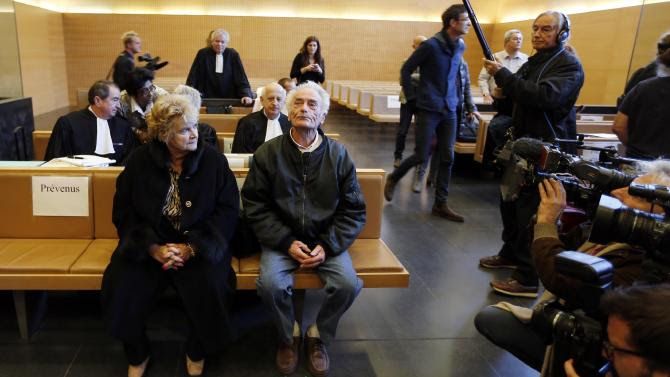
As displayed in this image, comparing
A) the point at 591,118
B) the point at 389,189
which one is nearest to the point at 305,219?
the point at 389,189

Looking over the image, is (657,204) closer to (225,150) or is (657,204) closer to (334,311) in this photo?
(334,311)

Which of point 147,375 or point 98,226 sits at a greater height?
point 98,226

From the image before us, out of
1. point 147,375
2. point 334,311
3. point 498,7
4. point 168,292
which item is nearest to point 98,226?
point 168,292

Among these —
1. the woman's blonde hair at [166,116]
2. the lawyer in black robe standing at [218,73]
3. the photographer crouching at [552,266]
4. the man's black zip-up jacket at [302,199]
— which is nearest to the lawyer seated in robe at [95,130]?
the woman's blonde hair at [166,116]

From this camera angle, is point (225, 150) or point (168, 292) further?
point (225, 150)

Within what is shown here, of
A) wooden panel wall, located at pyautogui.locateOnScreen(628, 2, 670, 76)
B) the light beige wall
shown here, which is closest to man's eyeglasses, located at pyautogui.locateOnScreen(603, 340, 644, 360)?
the light beige wall

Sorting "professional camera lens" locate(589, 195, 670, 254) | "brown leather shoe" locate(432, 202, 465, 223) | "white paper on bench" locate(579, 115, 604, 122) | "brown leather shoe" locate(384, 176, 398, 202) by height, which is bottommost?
"brown leather shoe" locate(432, 202, 465, 223)

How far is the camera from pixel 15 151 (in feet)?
16.0

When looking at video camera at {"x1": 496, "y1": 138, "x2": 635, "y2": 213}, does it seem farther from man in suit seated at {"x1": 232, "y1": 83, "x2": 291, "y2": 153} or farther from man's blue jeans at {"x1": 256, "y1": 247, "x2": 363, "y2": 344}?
man in suit seated at {"x1": 232, "y1": 83, "x2": 291, "y2": 153}

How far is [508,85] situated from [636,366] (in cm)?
219

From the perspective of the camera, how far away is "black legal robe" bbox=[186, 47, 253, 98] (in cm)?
560

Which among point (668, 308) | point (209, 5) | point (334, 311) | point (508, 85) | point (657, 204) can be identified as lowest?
point (334, 311)

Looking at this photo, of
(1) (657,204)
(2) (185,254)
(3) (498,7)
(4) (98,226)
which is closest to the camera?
(1) (657,204)

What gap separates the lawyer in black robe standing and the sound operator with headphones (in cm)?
333
